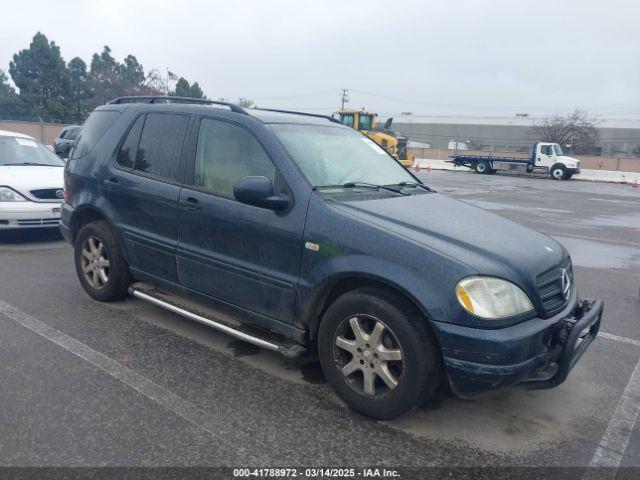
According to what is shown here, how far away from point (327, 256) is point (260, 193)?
60 cm

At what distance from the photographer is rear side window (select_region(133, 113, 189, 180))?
4184 mm

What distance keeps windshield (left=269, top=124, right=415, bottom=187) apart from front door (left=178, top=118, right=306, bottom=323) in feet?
0.76

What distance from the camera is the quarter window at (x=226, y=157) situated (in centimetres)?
370

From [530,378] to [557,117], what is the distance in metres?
74.2

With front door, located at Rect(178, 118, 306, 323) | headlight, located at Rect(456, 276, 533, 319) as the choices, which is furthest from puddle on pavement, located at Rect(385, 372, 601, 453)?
front door, located at Rect(178, 118, 306, 323)

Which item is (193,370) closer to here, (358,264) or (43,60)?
(358,264)

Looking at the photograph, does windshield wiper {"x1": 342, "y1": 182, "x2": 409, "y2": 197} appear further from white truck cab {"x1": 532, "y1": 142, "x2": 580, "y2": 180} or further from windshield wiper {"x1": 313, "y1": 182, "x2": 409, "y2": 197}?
white truck cab {"x1": 532, "y1": 142, "x2": 580, "y2": 180}

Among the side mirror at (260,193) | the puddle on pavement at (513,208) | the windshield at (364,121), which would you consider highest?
the windshield at (364,121)

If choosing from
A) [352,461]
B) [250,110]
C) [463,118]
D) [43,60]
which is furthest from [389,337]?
[463,118]

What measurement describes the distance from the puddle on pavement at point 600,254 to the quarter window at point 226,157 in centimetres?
573

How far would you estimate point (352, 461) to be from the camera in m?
2.74

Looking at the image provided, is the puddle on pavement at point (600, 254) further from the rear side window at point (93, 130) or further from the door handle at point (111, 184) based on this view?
the rear side window at point (93, 130)

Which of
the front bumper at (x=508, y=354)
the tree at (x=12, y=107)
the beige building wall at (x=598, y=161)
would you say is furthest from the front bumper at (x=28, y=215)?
the tree at (x=12, y=107)

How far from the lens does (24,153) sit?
27.3 ft
